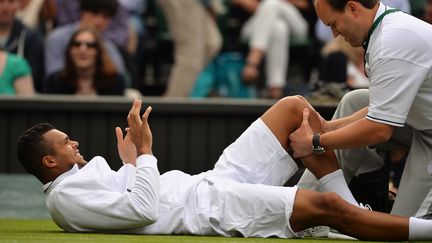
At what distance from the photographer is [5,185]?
12.9 meters

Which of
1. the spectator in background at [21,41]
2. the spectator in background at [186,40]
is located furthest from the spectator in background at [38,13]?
the spectator in background at [186,40]

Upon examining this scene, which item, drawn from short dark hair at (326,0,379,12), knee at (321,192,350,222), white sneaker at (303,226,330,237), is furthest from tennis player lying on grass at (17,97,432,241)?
short dark hair at (326,0,379,12)

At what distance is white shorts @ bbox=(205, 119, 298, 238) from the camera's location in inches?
310

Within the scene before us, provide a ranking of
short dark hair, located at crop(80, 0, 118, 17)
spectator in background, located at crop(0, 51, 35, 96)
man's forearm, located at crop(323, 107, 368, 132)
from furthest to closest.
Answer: short dark hair, located at crop(80, 0, 118, 17) → spectator in background, located at crop(0, 51, 35, 96) → man's forearm, located at crop(323, 107, 368, 132)

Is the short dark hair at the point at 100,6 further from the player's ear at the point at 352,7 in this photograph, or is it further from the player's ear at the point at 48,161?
the player's ear at the point at 352,7

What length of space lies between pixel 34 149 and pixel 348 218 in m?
1.76

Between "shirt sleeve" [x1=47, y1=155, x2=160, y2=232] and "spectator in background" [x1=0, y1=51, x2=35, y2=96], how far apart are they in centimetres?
582

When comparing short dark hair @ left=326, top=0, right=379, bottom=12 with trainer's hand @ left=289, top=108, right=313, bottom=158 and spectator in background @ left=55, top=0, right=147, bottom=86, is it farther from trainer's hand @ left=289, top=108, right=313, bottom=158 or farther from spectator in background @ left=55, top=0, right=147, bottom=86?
spectator in background @ left=55, top=0, right=147, bottom=86

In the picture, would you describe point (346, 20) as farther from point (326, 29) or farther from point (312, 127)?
point (326, 29)

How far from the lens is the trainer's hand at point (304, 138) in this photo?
807cm

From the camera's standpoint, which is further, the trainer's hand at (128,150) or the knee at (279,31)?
the knee at (279,31)

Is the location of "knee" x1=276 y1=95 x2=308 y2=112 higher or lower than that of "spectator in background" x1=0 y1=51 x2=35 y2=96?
higher

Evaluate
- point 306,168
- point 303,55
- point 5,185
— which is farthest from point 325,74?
point 306,168

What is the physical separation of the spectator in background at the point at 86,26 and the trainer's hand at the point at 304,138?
6.36 meters
